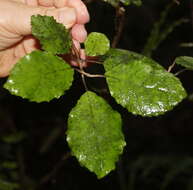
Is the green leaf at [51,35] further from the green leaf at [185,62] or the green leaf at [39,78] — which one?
the green leaf at [185,62]

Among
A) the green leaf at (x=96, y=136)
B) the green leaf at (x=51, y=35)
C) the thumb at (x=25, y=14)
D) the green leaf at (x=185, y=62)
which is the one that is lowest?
the green leaf at (x=96, y=136)

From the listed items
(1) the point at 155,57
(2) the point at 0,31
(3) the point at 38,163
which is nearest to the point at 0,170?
(3) the point at 38,163

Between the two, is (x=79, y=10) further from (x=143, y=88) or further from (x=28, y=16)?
(x=143, y=88)

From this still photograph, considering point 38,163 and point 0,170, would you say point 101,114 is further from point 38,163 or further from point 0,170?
point 38,163

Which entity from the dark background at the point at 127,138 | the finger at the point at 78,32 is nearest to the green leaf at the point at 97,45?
the finger at the point at 78,32

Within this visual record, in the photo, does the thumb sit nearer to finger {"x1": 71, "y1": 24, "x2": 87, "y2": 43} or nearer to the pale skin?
the pale skin

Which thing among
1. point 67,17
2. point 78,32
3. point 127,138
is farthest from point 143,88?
point 127,138

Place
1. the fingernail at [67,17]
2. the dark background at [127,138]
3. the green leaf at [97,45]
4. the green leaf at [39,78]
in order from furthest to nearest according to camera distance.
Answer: the dark background at [127,138] → the fingernail at [67,17] → the green leaf at [97,45] → the green leaf at [39,78]
